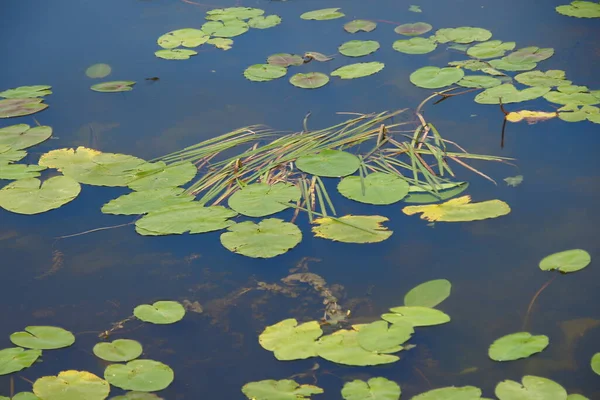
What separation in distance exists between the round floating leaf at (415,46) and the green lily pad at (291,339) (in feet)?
7.19

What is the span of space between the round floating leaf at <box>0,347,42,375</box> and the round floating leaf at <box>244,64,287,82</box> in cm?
204

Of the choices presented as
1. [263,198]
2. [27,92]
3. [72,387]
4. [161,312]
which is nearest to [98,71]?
[27,92]

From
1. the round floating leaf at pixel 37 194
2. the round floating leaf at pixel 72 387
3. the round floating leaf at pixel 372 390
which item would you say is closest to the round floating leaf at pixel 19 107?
the round floating leaf at pixel 37 194

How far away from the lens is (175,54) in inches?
163

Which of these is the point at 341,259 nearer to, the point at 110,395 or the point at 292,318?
the point at 292,318

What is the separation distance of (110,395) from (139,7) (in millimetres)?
3415

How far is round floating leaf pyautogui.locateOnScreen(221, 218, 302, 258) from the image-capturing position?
257cm

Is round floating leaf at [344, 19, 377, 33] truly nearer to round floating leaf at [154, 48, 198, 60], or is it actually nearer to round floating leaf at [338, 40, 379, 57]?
round floating leaf at [338, 40, 379, 57]

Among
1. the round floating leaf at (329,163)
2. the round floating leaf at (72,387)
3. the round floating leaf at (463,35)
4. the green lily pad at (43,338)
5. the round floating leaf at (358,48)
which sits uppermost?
the round floating leaf at (463,35)

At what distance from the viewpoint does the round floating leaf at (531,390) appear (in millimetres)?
1936

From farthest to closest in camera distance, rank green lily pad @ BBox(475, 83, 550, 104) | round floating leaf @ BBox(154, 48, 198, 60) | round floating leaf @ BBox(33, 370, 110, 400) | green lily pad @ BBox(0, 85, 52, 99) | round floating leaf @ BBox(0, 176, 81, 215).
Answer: round floating leaf @ BBox(154, 48, 198, 60)
green lily pad @ BBox(0, 85, 52, 99)
green lily pad @ BBox(475, 83, 550, 104)
round floating leaf @ BBox(0, 176, 81, 215)
round floating leaf @ BBox(33, 370, 110, 400)

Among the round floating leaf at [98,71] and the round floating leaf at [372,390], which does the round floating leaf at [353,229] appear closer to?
the round floating leaf at [372,390]

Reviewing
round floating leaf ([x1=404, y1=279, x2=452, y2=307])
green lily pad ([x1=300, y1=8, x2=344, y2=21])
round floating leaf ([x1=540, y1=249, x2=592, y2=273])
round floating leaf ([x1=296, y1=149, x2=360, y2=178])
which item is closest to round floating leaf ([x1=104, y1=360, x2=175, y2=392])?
round floating leaf ([x1=404, y1=279, x2=452, y2=307])

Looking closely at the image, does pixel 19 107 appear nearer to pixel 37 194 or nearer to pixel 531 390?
pixel 37 194
